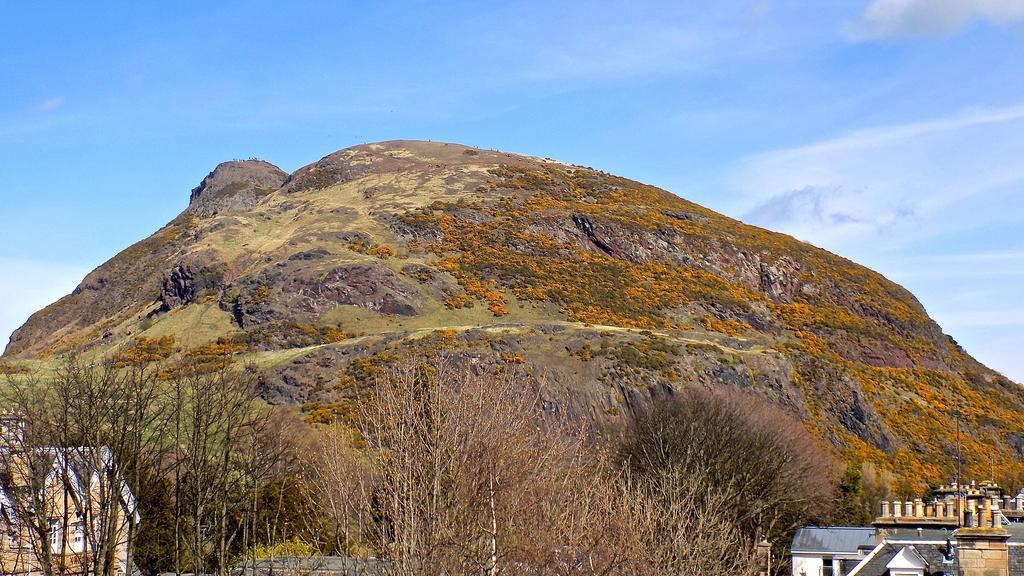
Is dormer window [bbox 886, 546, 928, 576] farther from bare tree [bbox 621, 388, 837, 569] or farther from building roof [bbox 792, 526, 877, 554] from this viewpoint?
bare tree [bbox 621, 388, 837, 569]

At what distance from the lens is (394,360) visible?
99.4 meters

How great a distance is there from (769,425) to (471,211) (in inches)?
3597

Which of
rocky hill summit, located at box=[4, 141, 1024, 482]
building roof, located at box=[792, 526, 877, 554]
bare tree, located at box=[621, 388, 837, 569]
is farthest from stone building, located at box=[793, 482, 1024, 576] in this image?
rocky hill summit, located at box=[4, 141, 1024, 482]

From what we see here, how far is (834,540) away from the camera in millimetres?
40562

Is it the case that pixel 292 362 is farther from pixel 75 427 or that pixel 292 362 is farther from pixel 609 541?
pixel 609 541

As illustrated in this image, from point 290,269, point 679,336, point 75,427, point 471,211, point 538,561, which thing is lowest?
point 538,561

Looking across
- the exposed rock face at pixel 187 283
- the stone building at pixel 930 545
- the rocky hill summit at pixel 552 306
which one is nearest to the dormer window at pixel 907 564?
the stone building at pixel 930 545

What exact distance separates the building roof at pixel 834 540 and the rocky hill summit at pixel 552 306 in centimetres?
4553

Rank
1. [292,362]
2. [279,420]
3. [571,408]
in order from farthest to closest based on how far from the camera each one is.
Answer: [292,362], [571,408], [279,420]

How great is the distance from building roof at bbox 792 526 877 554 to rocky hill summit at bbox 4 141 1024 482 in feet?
149

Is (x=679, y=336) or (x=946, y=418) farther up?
(x=679, y=336)

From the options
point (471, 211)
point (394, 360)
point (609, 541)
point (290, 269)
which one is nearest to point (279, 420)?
point (394, 360)

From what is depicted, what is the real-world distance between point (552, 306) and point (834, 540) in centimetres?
9146

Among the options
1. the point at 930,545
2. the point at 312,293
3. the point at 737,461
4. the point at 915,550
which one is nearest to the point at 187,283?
the point at 312,293
